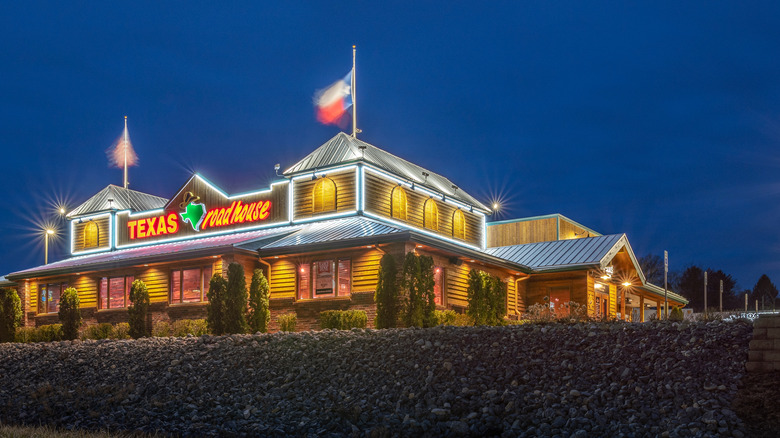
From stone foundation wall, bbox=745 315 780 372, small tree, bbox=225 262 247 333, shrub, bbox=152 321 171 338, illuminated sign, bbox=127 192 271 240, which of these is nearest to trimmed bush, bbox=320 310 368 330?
small tree, bbox=225 262 247 333

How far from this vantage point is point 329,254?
85.4 feet

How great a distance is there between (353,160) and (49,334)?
501 inches

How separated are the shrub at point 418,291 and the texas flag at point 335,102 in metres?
12.9

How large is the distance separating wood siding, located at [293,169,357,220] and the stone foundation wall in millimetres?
18334

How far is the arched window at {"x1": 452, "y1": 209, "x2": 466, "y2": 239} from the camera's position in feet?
112

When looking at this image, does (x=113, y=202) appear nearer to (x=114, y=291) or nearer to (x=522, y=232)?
(x=114, y=291)

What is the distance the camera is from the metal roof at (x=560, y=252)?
31.4 m

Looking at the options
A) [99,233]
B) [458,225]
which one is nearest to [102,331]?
[99,233]

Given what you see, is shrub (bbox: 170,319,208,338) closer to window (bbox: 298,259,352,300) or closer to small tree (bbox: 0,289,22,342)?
window (bbox: 298,259,352,300)

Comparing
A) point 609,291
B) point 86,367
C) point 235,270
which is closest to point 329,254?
point 235,270

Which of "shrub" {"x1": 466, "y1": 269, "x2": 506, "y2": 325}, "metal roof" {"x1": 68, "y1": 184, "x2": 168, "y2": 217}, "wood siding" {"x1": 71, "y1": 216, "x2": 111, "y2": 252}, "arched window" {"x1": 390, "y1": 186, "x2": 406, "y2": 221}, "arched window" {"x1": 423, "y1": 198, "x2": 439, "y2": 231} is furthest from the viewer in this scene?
"metal roof" {"x1": 68, "y1": 184, "x2": 168, "y2": 217}

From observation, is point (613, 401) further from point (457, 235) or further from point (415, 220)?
point (457, 235)

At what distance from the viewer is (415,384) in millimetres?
13695

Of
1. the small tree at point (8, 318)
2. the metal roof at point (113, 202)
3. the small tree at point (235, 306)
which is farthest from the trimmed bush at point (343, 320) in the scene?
the metal roof at point (113, 202)
